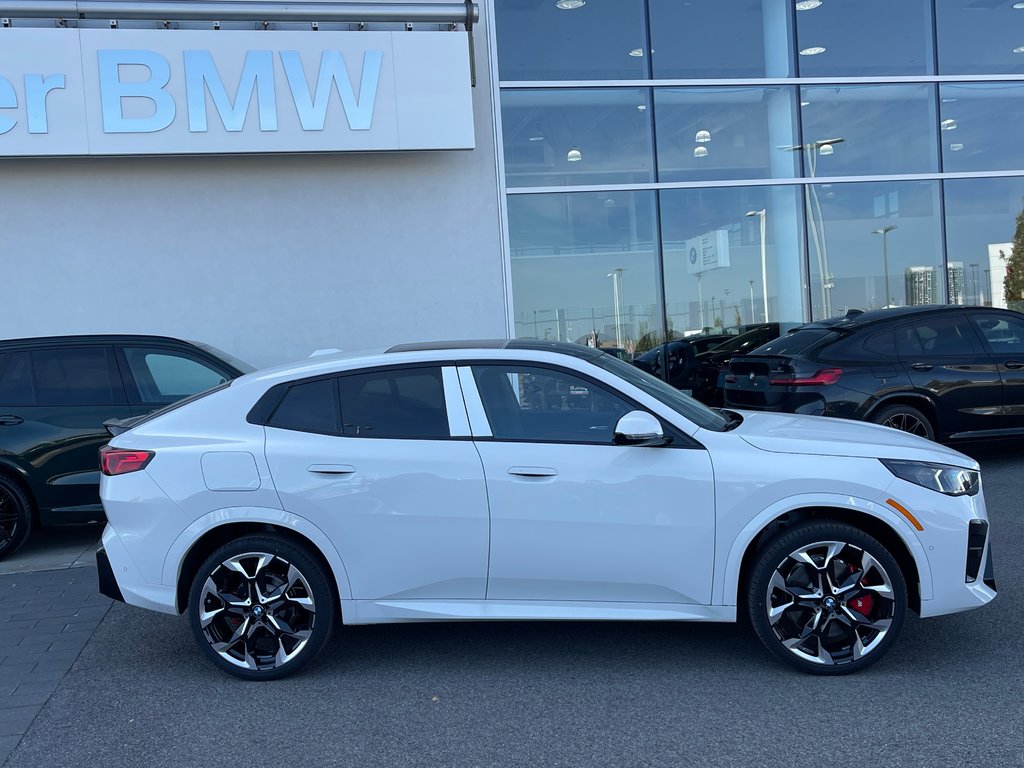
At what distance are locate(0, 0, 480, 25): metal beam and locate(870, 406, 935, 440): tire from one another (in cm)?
654

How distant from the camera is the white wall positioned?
10.8 metres

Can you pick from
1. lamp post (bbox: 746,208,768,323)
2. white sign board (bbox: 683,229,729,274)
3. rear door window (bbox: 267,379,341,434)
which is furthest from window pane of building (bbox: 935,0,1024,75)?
rear door window (bbox: 267,379,341,434)

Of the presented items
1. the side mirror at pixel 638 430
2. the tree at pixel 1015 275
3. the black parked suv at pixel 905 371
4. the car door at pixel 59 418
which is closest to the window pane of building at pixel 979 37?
the tree at pixel 1015 275

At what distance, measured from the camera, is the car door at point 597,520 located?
13.9ft

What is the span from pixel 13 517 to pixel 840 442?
6.12 metres

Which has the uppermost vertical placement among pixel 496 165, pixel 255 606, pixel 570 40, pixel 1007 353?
pixel 570 40

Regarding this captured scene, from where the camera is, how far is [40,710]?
167 inches

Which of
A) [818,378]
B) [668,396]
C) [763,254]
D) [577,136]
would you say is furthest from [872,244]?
[668,396]

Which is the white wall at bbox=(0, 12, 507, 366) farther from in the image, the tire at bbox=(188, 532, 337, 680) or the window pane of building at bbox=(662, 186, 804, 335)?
the tire at bbox=(188, 532, 337, 680)

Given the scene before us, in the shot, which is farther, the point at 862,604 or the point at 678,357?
the point at 678,357

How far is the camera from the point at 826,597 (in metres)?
4.21

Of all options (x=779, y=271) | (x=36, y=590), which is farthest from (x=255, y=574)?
(x=779, y=271)

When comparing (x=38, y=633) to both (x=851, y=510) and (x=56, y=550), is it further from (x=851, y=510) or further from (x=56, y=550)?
(x=851, y=510)

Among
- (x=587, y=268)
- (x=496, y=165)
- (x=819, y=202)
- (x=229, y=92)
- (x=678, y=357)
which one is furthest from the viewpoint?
(x=819, y=202)
